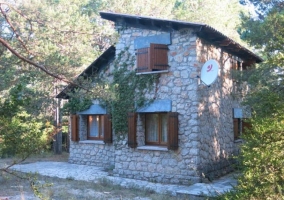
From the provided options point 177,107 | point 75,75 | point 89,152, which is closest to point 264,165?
point 75,75

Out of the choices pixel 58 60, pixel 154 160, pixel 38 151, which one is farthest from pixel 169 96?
pixel 38 151

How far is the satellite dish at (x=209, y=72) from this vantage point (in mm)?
8617

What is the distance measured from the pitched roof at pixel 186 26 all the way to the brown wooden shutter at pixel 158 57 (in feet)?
1.91

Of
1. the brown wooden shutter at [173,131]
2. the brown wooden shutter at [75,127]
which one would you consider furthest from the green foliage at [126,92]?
the brown wooden shutter at [75,127]

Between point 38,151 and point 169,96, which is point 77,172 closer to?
point 169,96

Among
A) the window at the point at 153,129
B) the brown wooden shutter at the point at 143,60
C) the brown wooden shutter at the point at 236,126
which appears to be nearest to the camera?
the brown wooden shutter at the point at 143,60

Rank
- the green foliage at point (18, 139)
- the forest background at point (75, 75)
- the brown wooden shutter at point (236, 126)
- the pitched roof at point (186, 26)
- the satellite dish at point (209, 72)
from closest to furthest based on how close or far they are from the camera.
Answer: the forest background at point (75, 75), the green foliage at point (18, 139), the satellite dish at point (209, 72), the pitched roof at point (186, 26), the brown wooden shutter at point (236, 126)

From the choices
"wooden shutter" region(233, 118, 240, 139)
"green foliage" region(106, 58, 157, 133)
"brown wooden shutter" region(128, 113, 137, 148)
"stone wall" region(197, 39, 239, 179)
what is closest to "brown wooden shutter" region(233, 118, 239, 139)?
"wooden shutter" region(233, 118, 240, 139)

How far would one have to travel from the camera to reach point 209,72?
8.80m

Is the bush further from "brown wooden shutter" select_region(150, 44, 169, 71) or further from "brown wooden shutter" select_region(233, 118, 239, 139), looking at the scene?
"brown wooden shutter" select_region(233, 118, 239, 139)

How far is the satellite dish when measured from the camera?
862 cm

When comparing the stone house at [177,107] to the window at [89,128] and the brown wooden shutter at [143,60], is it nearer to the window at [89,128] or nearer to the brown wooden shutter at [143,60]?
the brown wooden shutter at [143,60]

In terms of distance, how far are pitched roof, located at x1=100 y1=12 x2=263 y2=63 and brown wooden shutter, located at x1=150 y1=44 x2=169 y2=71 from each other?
0.58 metres

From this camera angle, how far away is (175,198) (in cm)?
763
